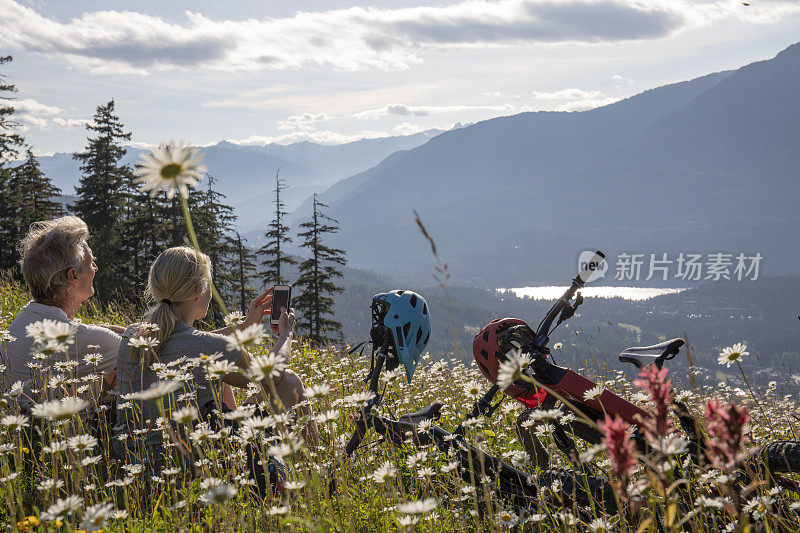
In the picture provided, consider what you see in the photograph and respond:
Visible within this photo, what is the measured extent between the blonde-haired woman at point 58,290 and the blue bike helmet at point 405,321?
7.88 ft

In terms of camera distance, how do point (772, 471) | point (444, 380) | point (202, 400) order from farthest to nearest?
1. point (444, 380)
2. point (202, 400)
3. point (772, 471)

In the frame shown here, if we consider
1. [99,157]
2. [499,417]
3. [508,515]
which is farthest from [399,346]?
[99,157]

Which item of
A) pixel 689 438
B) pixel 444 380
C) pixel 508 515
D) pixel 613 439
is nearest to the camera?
pixel 613 439

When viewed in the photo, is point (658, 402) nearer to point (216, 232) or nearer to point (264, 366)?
point (264, 366)

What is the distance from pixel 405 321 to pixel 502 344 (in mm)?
931

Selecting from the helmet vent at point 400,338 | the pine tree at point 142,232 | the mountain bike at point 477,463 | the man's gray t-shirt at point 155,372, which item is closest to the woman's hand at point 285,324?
the man's gray t-shirt at point 155,372

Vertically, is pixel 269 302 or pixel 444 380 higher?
pixel 269 302

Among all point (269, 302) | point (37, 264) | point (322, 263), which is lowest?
point (322, 263)

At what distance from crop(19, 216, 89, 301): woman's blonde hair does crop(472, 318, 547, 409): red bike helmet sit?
3.70 metres

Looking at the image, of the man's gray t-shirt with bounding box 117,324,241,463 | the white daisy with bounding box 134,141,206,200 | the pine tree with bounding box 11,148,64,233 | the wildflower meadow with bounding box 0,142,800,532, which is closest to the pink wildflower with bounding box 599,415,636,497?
the wildflower meadow with bounding box 0,142,800,532

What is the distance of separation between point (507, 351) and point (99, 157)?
149 feet

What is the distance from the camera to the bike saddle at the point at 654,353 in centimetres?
393

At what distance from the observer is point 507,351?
4.79m

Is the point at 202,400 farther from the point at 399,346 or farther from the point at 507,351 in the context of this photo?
the point at 507,351
